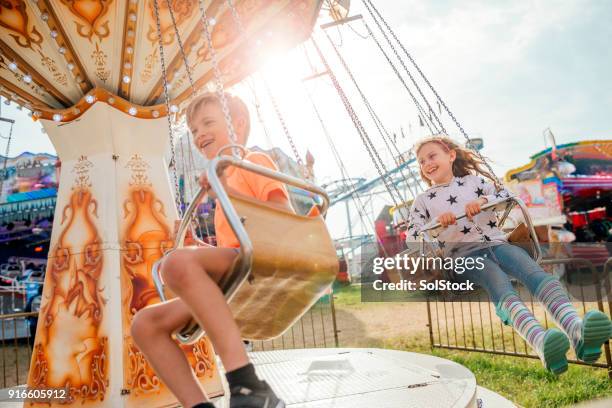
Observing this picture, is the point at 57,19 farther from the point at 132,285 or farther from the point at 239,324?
the point at 239,324

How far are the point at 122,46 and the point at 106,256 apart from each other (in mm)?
1644

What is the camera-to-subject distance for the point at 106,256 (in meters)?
3.46

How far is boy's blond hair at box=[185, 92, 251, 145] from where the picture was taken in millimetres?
1851

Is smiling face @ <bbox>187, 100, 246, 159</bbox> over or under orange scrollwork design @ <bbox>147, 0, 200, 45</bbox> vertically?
under

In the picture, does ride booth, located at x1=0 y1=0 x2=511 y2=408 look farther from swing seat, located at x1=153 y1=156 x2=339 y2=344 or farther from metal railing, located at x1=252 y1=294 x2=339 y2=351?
metal railing, located at x1=252 y1=294 x2=339 y2=351

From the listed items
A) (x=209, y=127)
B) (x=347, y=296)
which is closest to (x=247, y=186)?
(x=209, y=127)

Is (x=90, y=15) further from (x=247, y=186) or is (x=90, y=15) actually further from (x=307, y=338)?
(x=307, y=338)

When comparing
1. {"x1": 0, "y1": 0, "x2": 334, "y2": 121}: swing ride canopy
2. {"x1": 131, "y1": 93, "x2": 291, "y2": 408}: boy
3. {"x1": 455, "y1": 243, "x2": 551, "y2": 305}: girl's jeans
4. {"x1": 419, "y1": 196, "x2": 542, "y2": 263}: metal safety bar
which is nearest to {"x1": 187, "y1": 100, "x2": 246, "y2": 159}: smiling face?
{"x1": 131, "y1": 93, "x2": 291, "y2": 408}: boy

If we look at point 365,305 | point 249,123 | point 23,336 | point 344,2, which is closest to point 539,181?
point 365,305

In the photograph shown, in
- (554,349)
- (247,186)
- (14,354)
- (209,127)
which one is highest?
(209,127)

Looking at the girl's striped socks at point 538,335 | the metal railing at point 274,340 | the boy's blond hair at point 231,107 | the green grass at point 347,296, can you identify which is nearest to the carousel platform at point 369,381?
the girl's striped socks at point 538,335

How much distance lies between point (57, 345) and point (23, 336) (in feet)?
36.1

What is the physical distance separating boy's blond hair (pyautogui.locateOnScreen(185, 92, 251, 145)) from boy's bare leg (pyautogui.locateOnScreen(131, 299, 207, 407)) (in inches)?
29.3

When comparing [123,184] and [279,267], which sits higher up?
[123,184]
